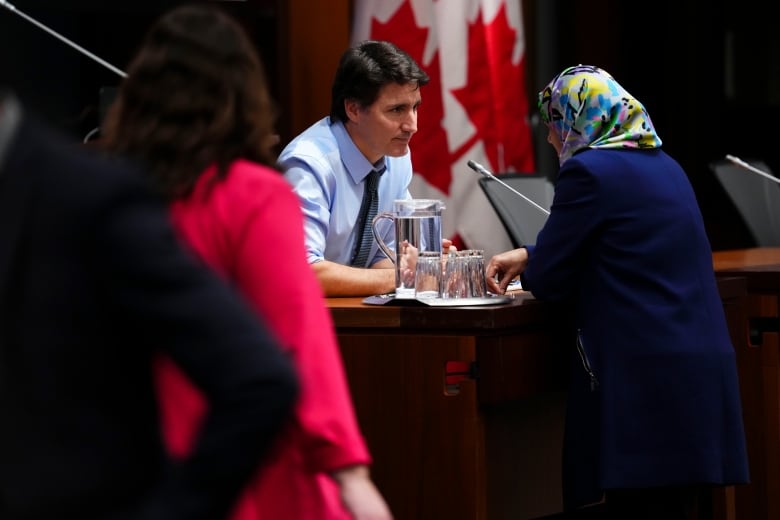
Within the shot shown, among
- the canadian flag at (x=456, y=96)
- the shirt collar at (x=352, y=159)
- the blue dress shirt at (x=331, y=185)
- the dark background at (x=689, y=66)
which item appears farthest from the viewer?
the dark background at (x=689, y=66)

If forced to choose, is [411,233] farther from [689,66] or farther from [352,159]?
[689,66]

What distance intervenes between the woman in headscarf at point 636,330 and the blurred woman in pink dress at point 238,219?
130 cm

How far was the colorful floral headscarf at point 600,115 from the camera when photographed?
277cm

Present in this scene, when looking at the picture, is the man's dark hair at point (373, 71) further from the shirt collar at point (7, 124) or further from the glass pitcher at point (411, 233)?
the shirt collar at point (7, 124)

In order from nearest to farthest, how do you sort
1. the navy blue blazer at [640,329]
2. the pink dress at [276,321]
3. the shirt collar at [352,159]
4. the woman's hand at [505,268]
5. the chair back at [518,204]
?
the pink dress at [276,321], the navy blue blazer at [640,329], the woman's hand at [505,268], the shirt collar at [352,159], the chair back at [518,204]

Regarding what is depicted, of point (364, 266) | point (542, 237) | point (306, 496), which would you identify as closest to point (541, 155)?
point (364, 266)

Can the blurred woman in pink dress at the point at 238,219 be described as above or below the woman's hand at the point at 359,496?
above

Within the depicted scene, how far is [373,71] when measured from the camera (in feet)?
11.1

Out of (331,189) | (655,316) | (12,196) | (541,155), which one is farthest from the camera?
(541,155)

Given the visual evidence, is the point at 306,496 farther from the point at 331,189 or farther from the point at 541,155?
the point at 541,155

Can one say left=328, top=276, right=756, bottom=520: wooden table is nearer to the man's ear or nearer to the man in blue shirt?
the man in blue shirt

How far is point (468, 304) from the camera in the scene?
9.10 ft

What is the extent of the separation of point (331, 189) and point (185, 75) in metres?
1.88

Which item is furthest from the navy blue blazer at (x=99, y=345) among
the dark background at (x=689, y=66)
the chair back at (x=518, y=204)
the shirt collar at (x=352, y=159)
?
the dark background at (x=689, y=66)
